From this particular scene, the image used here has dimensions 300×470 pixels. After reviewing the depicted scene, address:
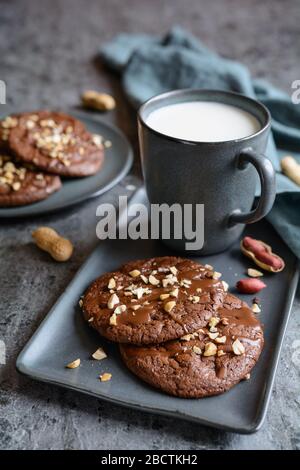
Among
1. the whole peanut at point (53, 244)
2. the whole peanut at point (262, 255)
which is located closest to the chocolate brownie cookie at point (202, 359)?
the whole peanut at point (262, 255)

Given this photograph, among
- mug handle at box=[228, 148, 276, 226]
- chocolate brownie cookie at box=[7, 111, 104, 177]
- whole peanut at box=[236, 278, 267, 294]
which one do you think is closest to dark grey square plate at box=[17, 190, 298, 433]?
whole peanut at box=[236, 278, 267, 294]

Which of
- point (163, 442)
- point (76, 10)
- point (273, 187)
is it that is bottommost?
point (76, 10)

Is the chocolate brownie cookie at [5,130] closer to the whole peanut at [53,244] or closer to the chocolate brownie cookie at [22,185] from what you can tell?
the chocolate brownie cookie at [22,185]

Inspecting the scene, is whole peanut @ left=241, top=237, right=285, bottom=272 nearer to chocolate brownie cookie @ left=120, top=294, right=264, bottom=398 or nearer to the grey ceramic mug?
the grey ceramic mug

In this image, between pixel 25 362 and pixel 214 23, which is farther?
pixel 214 23

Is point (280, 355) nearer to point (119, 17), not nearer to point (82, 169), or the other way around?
point (82, 169)

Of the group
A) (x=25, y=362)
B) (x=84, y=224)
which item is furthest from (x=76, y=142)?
(x=25, y=362)
